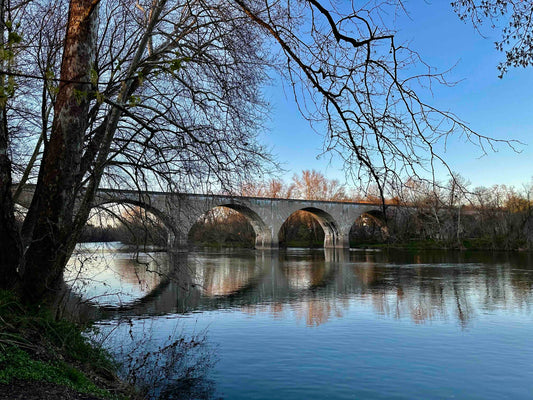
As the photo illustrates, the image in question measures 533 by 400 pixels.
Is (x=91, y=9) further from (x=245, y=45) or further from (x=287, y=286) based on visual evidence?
(x=287, y=286)

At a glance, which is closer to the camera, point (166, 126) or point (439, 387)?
point (439, 387)

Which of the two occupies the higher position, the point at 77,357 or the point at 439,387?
the point at 77,357

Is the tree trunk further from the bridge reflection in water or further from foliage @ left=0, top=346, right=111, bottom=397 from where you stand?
the bridge reflection in water

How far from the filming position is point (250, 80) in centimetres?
583

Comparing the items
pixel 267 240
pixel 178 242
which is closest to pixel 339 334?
pixel 178 242

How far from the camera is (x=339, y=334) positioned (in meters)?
7.27

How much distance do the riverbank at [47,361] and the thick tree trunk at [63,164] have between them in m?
0.40

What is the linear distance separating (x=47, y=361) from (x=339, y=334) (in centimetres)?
472

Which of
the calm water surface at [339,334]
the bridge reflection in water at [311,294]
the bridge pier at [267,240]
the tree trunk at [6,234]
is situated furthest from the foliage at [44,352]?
the bridge pier at [267,240]

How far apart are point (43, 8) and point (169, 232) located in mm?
3574

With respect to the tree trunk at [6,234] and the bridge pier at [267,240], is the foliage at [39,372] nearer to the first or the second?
the tree trunk at [6,234]

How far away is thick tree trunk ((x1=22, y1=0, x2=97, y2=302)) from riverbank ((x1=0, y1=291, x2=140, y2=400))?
1.30 ft

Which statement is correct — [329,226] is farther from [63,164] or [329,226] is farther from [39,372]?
[39,372]

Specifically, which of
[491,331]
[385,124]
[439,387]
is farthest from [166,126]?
[491,331]
